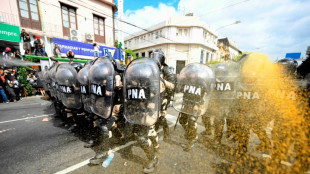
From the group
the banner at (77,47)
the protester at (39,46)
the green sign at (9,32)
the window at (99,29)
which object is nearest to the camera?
the green sign at (9,32)

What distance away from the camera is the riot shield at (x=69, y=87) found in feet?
9.63

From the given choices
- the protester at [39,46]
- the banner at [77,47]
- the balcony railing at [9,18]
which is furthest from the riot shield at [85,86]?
the balcony railing at [9,18]

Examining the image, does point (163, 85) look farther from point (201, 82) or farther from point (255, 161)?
point (255, 161)

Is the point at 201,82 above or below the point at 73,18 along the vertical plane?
below

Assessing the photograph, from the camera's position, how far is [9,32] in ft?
28.4

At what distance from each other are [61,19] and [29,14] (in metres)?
2.12

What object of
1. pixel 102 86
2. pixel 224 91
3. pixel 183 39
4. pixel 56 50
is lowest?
pixel 224 91

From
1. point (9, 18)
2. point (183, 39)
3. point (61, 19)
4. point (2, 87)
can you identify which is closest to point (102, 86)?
point (2, 87)

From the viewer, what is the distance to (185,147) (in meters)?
2.75

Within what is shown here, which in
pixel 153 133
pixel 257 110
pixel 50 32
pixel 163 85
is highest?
pixel 50 32

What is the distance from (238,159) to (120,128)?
2.69 metres

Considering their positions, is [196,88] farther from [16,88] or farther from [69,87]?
[16,88]

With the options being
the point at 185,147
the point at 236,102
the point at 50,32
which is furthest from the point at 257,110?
the point at 50,32

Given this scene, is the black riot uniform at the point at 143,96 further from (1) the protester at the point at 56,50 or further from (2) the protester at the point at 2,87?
(1) the protester at the point at 56,50
